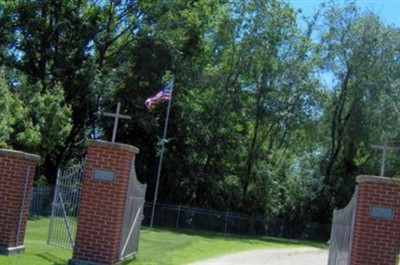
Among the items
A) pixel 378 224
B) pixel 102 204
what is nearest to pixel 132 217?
pixel 102 204

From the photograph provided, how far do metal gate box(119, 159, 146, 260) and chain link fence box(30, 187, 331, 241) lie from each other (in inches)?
741

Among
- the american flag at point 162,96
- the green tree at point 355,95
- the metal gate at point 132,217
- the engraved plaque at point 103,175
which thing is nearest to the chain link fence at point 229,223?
the green tree at point 355,95

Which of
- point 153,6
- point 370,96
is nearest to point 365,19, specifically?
point 370,96

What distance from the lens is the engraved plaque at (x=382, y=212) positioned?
12.5 m

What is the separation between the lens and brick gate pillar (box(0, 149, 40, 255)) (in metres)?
13.3

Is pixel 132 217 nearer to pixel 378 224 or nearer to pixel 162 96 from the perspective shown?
pixel 378 224

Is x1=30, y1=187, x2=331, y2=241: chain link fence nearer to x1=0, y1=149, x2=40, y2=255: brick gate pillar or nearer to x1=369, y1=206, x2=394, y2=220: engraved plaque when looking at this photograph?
x1=0, y1=149, x2=40, y2=255: brick gate pillar

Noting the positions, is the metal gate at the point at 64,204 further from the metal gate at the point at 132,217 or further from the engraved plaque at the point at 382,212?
the engraved plaque at the point at 382,212

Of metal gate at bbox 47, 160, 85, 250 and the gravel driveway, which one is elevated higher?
metal gate at bbox 47, 160, 85, 250

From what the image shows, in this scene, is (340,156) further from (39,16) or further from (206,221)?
(39,16)

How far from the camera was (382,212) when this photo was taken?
41.1ft

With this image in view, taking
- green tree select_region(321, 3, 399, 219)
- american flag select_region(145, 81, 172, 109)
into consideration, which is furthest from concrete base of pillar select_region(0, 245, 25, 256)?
green tree select_region(321, 3, 399, 219)

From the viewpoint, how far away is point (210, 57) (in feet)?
137

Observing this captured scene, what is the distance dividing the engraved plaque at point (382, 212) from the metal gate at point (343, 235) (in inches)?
17.7
